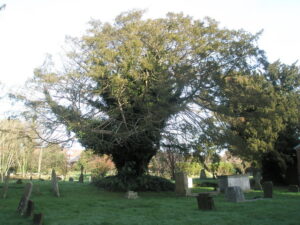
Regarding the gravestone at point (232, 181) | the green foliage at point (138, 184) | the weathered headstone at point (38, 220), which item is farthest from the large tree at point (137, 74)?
the weathered headstone at point (38, 220)

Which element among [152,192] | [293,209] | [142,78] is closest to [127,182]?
[152,192]

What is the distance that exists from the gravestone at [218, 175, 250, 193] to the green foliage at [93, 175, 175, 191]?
12.0ft

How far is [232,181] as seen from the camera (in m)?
21.5

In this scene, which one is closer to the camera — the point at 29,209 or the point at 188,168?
the point at 29,209

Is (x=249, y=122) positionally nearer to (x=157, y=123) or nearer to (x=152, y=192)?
(x=157, y=123)

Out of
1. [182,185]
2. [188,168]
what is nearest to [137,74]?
[182,185]

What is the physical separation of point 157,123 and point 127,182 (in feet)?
19.4

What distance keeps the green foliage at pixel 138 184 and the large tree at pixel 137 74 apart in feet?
9.44

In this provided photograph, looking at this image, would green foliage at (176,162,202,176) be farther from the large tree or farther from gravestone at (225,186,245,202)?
gravestone at (225,186,245,202)

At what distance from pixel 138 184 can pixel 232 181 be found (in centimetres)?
645

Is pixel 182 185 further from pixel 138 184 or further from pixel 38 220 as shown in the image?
pixel 38 220

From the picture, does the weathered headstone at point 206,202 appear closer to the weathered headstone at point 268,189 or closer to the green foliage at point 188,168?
the weathered headstone at point 268,189

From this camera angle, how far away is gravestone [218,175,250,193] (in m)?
21.3

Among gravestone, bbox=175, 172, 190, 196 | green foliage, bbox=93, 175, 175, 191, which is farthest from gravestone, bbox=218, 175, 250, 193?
green foliage, bbox=93, 175, 175, 191
